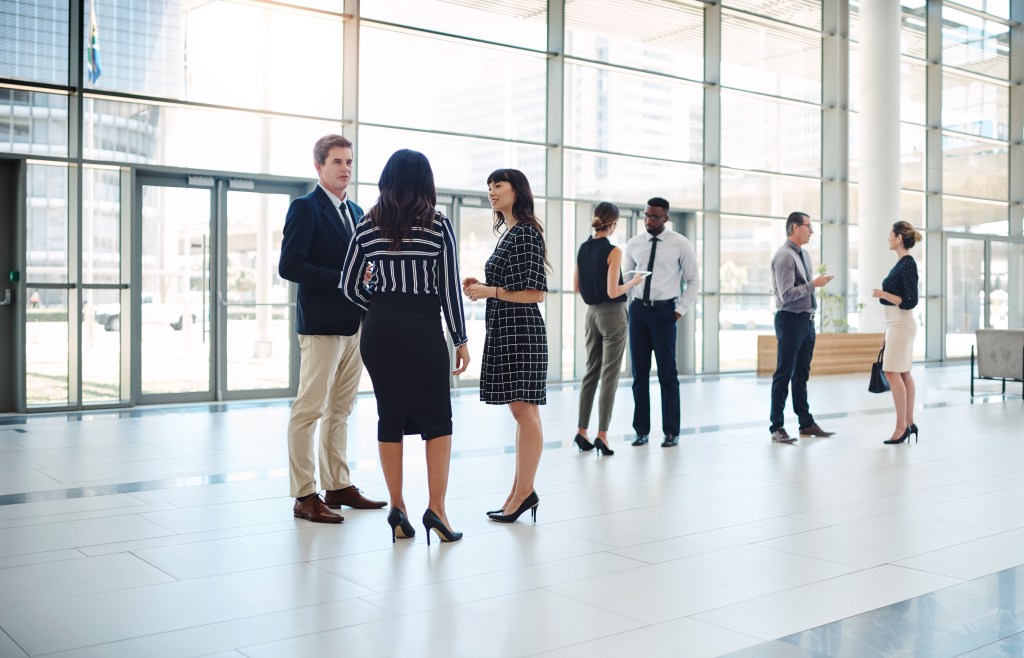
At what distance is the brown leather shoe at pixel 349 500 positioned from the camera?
430cm

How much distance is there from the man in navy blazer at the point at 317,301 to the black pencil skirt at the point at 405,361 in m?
0.49

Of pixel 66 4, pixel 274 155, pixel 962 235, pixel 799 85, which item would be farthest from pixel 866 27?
pixel 66 4

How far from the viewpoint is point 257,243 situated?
9953 mm

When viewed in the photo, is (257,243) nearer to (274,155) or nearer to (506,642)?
(274,155)

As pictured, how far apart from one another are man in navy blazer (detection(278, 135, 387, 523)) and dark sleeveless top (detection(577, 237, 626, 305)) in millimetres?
2018

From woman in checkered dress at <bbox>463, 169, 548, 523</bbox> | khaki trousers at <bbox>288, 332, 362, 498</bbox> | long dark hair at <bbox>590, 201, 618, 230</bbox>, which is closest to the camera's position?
woman in checkered dress at <bbox>463, 169, 548, 523</bbox>

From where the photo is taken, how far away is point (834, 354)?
13555mm

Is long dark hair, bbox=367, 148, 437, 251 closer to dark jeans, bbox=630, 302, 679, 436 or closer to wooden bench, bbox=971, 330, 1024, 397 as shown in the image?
dark jeans, bbox=630, 302, 679, 436

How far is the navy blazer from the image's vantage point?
3961 mm

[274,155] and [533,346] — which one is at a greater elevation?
[274,155]

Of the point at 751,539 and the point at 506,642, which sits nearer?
the point at 506,642

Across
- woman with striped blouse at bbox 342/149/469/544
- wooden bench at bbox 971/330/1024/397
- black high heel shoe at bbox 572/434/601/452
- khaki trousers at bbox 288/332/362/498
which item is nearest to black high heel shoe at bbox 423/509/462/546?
woman with striped blouse at bbox 342/149/469/544

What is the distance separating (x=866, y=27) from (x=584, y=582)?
44.5ft

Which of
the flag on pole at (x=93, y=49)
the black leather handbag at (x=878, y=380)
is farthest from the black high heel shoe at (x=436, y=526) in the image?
the flag on pole at (x=93, y=49)
